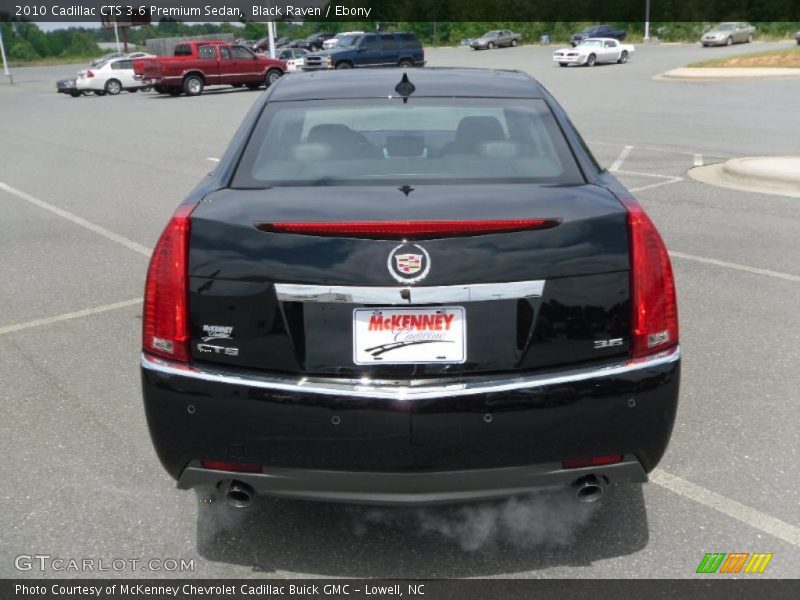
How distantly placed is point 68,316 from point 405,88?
3537 millimetres

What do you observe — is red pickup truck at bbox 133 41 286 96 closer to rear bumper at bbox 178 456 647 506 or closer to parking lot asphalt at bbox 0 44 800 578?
parking lot asphalt at bbox 0 44 800 578

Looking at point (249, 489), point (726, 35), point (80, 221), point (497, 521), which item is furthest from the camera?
point (726, 35)

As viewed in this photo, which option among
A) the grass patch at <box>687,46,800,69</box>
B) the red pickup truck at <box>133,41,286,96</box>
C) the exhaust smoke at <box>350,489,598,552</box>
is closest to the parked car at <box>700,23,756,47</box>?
the grass patch at <box>687,46,800,69</box>

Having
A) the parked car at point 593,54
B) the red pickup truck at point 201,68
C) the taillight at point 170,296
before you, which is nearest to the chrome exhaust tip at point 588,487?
the taillight at point 170,296

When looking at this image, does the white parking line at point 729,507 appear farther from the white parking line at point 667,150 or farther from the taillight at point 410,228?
the white parking line at point 667,150

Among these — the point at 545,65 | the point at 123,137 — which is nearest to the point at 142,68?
the point at 123,137

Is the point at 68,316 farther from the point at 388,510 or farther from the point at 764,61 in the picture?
the point at 764,61

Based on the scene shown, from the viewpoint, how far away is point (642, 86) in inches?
1172

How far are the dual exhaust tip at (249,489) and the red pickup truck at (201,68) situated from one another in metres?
32.7

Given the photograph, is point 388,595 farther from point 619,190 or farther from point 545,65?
point 545,65

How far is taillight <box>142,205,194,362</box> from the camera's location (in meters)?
2.90

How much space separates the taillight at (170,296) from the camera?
2898mm

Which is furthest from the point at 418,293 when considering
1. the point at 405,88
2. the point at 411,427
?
the point at 405,88

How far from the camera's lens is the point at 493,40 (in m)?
70.8
